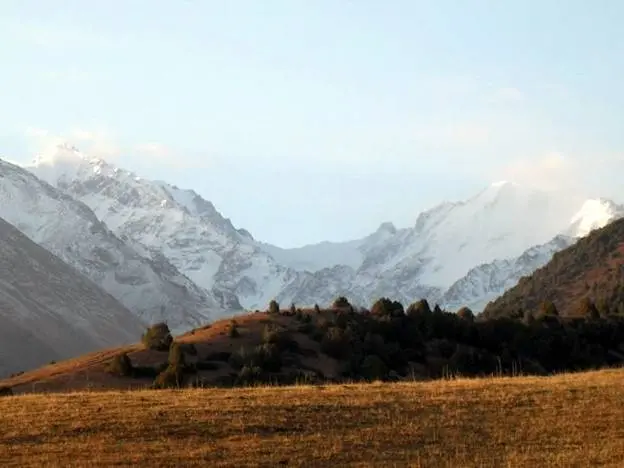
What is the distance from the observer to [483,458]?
19516 mm

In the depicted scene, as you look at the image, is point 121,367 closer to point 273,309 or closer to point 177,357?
point 177,357

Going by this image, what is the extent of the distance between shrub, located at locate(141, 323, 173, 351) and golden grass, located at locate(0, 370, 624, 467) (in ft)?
125

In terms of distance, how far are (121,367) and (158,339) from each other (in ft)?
37.8

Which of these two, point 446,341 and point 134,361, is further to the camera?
point 446,341

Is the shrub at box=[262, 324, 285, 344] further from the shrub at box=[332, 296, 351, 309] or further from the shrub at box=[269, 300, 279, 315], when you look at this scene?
the shrub at box=[332, 296, 351, 309]

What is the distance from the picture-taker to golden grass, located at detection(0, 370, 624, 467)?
19.7m

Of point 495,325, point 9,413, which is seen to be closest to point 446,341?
point 495,325

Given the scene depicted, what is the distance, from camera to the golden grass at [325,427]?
1973 centimetres

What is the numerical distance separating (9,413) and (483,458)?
1267cm

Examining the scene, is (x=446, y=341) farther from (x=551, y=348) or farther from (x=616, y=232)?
(x=616, y=232)

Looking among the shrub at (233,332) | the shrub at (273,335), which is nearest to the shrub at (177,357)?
the shrub at (273,335)

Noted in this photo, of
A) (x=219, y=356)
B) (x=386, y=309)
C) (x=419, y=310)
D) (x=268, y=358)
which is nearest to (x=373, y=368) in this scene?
(x=268, y=358)

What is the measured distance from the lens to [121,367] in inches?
2308

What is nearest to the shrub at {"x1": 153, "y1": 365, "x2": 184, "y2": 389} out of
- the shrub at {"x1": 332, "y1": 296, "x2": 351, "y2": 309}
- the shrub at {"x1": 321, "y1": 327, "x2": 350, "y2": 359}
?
the shrub at {"x1": 321, "y1": 327, "x2": 350, "y2": 359}
